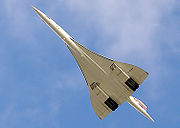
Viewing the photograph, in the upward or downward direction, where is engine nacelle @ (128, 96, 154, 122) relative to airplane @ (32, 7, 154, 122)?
downward

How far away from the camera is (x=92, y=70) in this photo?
188ft

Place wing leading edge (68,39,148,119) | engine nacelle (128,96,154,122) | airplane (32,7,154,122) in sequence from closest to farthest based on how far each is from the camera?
wing leading edge (68,39,148,119), airplane (32,7,154,122), engine nacelle (128,96,154,122)

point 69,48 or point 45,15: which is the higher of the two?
point 45,15

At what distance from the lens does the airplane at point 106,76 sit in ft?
185

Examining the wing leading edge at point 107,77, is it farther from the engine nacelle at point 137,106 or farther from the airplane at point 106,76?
the engine nacelle at point 137,106

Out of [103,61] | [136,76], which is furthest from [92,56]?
[136,76]

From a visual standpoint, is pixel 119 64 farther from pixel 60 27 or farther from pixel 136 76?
pixel 60 27

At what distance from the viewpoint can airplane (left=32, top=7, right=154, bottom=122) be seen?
56.5m

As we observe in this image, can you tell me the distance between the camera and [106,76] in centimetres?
5684

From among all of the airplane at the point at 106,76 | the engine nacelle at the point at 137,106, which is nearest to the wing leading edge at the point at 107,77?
the airplane at the point at 106,76

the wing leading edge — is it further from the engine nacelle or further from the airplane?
the engine nacelle

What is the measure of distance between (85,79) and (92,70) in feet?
8.28

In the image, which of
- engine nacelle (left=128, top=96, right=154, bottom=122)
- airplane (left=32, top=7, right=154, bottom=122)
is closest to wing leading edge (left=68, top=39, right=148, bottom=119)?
airplane (left=32, top=7, right=154, bottom=122)

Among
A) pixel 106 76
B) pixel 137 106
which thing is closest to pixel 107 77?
pixel 106 76
